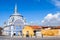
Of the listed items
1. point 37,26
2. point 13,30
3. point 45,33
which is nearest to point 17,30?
point 13,30

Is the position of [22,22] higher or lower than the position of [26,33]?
higher

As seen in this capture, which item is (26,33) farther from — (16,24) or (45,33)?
(16,24)

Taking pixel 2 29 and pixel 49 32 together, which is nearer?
pixel 49 32

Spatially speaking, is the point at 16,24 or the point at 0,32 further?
the point at 0,32

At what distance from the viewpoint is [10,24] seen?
29.3m

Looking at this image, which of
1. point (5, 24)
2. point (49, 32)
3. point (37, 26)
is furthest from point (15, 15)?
point (49, 32)

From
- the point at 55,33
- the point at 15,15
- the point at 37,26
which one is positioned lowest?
the point at 55,33

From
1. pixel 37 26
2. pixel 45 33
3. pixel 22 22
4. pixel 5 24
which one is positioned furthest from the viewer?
pixel 5 24

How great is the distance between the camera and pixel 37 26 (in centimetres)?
2652

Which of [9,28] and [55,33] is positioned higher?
[9,28]

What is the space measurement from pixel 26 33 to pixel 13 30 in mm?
5487

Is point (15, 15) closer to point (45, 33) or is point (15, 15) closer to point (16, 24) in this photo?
point (16, 24)

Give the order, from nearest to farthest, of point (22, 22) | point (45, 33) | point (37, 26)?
point (45, 33), point (37, 26), point (22, 22)

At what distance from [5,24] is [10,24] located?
6.35 ft
